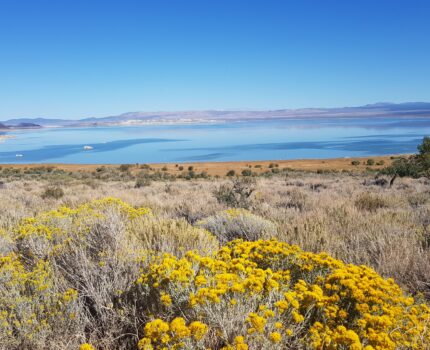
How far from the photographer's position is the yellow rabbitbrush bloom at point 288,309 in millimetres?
2121

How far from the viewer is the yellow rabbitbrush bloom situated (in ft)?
6.96

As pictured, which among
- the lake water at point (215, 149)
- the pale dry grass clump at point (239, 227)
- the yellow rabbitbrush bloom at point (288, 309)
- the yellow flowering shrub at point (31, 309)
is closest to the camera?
the yellow rabbitbrush bloom at point (288, 309)

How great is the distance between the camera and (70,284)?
332cm

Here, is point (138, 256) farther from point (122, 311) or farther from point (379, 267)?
point (379, 267)

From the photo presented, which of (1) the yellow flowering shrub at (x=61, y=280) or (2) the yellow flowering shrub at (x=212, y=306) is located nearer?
(2) the yellow flowering shrub at (x=212, y=306)

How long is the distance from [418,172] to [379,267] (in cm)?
1657

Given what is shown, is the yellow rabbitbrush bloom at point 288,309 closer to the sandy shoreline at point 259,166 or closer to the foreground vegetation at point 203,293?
the foreground vegetation at point 203,293

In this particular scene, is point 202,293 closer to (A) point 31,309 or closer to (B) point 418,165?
(A) point 31,309

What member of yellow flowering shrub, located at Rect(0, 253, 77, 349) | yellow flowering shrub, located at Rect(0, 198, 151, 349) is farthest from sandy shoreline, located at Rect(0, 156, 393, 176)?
yellow flowering shrub, located at Rect(0, 253, 77, 349)

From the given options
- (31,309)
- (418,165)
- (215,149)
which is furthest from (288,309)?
(215,149)

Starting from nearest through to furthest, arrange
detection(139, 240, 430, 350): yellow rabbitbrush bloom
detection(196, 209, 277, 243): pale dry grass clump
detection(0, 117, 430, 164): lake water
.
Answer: detection(139, 240, 430, 350): yellow rabbitbrush bloom, detection(196, 209, 277, 243): pale dry grass clump, detection(0, 117, 430, 164): lake water

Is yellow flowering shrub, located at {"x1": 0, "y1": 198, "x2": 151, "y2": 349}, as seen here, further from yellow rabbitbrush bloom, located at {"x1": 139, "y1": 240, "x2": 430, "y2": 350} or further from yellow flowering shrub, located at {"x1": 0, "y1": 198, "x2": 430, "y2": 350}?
yellow rabbitbrush bloom, located at {"x1": 139, "y1": 240, "x2": 430, "y2": 350}


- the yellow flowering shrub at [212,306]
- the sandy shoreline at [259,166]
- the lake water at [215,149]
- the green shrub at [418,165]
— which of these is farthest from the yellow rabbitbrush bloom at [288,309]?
the lake water at [215,149]

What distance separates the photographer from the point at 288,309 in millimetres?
2412
